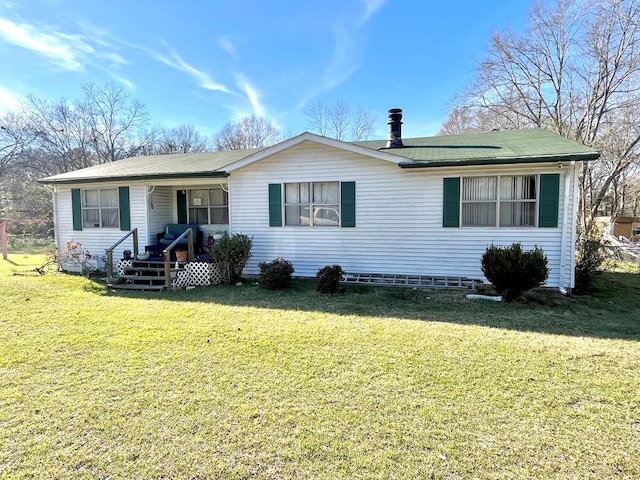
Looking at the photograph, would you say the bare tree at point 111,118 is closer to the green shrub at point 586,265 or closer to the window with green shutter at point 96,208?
the window with green shutter at point 96,208

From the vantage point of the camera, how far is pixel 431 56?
20594 millimetres

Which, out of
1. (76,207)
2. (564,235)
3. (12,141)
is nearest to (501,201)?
(564,235)

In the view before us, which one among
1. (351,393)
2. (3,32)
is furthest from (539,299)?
(3,32)

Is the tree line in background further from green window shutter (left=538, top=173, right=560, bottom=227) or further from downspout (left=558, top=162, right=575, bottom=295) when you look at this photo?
downspout (left=558, top=162, right=575, bottom=295)

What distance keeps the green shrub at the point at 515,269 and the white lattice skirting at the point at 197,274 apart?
6269 millimetres

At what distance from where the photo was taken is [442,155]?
802 cm

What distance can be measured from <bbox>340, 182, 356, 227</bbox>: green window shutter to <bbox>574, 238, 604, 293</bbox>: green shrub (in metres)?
5.25

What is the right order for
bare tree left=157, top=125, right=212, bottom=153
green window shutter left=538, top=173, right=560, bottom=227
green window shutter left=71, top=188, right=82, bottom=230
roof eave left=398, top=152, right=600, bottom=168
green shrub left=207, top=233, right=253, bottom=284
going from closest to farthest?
roof eave left=398, top=152, right=600, bottom=168 → green window shutter left=538, top=173, right=560, bottom=227 → green shrub left=207, top=233, right=253, bottom=284 → green window shutter left=71, top=188, right=82, bottom=230 → bare tree left=157, top=125, right=212, bottom=153

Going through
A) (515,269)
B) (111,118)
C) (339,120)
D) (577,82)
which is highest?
(111,118)

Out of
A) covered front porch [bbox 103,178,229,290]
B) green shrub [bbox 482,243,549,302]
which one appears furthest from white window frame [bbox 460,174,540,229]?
covered front porch [bbox 103,178,229,290]

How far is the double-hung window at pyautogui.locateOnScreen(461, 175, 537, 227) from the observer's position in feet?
24.7

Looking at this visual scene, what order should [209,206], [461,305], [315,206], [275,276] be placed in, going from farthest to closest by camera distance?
[209,206], [315,206], [275,276], [461,305]

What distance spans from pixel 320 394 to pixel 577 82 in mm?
22931

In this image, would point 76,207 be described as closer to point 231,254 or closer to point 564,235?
point 231,254
